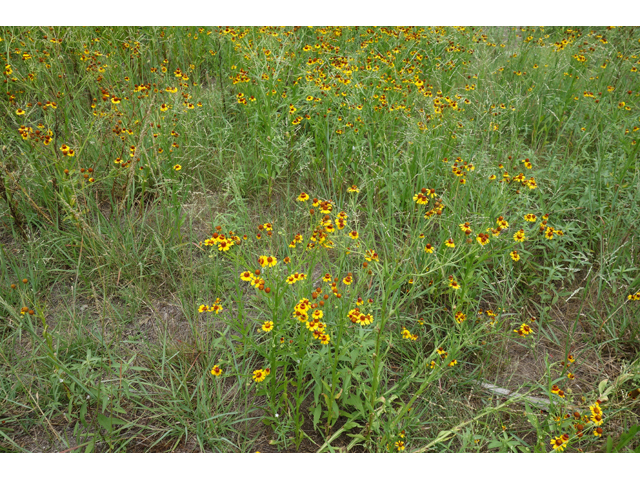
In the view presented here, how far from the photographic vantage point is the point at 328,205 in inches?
64.2

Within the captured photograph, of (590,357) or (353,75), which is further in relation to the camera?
(353,75)

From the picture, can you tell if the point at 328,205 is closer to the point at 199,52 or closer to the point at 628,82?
the point at 199,52

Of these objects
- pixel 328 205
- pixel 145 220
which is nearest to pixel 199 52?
pixel 145 220

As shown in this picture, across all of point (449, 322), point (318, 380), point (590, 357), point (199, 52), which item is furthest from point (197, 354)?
point (199, 52)

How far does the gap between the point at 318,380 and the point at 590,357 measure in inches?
53.5

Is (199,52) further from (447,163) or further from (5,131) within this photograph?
(447,163)

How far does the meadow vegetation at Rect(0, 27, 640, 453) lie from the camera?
159cm

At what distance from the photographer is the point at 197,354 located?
1.85 metres

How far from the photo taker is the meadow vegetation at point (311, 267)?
1.59 meters

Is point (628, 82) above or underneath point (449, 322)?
above

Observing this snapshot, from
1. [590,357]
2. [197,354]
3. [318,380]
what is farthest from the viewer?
[590,357]

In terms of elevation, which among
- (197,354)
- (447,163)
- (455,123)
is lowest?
(197,354)

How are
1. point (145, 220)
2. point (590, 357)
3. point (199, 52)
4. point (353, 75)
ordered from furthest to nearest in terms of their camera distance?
point (199, 52), point (353, 75), point (145, 220), point (590, 357)

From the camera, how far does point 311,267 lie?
158 centimetres
